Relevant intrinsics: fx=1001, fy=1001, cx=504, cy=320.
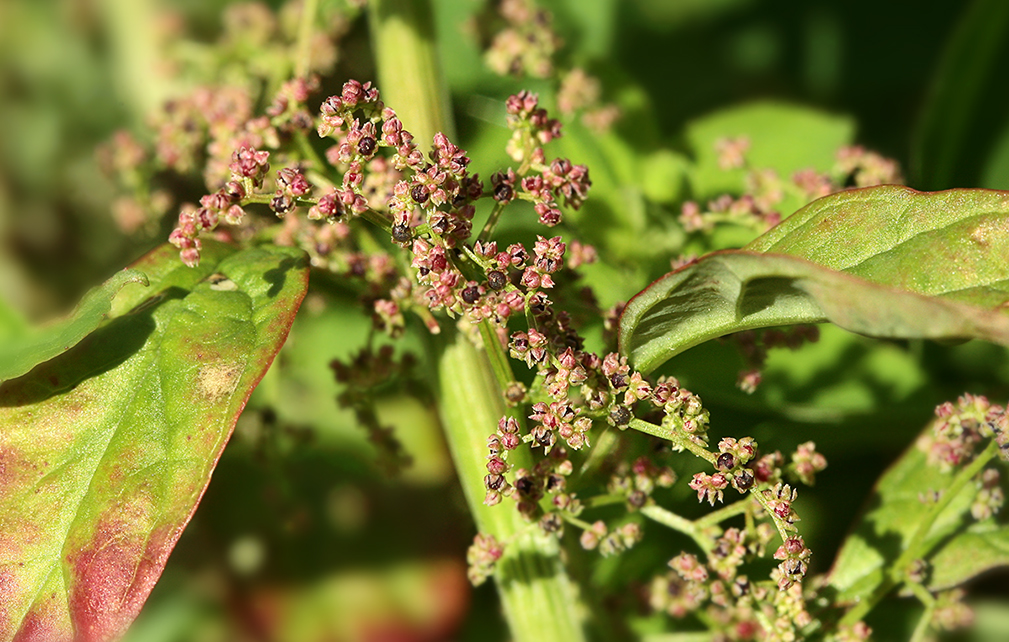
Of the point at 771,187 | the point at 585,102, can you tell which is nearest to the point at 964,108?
the point at 771,187

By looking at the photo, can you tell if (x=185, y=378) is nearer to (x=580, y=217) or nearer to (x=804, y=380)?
(x=580, y=217)

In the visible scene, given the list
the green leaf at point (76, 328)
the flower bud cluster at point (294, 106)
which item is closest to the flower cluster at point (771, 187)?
the flower bud cluster at point (294, 106)

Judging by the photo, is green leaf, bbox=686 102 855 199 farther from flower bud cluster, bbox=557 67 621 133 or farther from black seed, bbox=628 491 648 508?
black seed, bbox=628 491 648 508

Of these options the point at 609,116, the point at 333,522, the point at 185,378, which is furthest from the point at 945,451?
the point at 333,522

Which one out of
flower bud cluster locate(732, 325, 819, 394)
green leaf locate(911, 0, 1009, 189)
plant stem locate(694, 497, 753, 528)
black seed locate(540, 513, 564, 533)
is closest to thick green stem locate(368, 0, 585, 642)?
black seed locate(540, 513, 564, 533)

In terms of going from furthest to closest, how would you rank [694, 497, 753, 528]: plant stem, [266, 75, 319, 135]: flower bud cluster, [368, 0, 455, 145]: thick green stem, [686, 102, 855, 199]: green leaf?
Result: [686, 102, 855, 199]: green leaf, [368, 0, 455, 145]: thick green stem, [266, 75, 319, 135]: flower bud cluster, [694, 497, 753, 528]: plant stem

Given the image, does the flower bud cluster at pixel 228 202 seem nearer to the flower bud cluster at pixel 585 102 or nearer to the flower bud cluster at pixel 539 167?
the flower bud cluster at pixel 539 167
